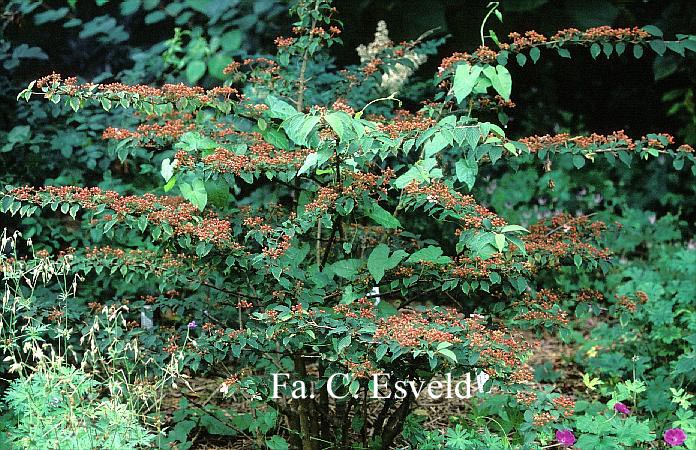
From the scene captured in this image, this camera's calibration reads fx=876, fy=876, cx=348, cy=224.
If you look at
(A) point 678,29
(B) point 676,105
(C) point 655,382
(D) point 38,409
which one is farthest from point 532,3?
(D) point 38,409

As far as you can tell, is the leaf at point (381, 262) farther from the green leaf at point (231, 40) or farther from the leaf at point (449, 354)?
the green leaf at point (231, 40)

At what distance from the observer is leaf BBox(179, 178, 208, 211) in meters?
2.35

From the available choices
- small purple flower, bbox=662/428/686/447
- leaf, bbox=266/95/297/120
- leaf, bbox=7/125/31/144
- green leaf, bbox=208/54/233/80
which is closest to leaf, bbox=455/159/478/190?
leaf, bbox=266/95/297/120

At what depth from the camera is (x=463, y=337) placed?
2234 mm

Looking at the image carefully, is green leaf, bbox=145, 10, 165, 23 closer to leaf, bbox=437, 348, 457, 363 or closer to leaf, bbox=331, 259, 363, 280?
leaf, bbox=331, 259, 363, 280

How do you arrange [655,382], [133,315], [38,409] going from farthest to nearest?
[655,382] < [133,315] < [38,409]

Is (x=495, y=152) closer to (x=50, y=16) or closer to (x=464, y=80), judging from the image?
(x=464, y=80)

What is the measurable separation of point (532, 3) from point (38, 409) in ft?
12.0

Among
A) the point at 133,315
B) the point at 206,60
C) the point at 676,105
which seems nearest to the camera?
the point at 133,315

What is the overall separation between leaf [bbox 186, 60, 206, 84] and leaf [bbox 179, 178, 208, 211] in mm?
1981

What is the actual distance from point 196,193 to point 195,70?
205 cm

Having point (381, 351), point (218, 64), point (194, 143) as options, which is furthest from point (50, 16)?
point (381, 351)

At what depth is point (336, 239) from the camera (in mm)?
2736

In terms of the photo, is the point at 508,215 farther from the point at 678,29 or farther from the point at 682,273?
the point at 678,29
